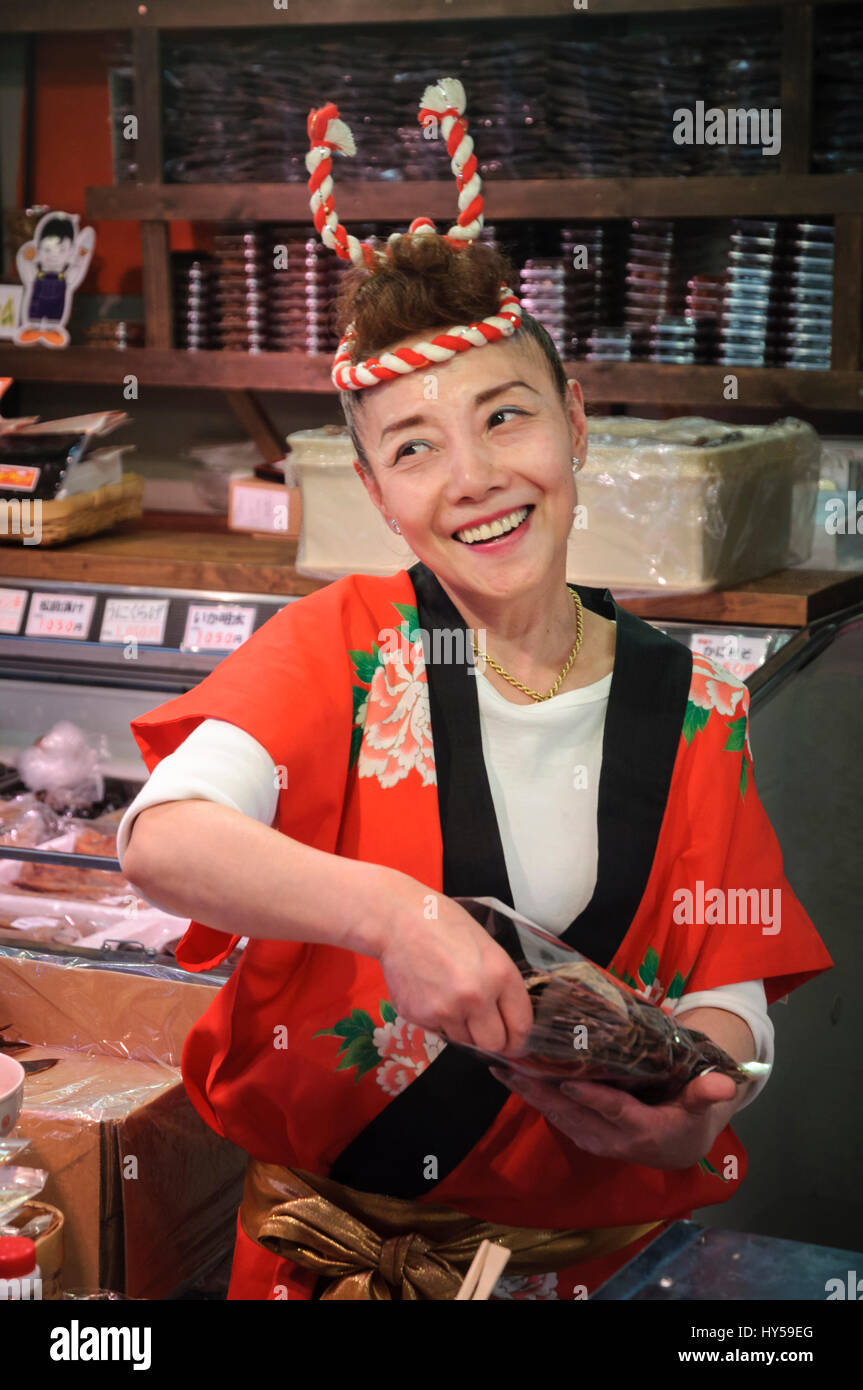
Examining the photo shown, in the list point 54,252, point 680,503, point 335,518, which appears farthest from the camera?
point 54,252

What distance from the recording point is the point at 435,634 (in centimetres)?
144

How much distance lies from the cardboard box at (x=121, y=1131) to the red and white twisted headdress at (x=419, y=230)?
89cm

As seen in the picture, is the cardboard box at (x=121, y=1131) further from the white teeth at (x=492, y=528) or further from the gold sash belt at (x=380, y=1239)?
the white teeth at (x=492, y=528)

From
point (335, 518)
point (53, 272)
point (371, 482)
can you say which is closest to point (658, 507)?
point (335, 518)

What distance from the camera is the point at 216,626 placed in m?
2.56

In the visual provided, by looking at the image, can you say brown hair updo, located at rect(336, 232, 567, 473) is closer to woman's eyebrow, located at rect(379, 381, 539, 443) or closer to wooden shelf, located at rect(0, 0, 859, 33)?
woman's eyebrow, located at rect(379, 381, 539, 443)

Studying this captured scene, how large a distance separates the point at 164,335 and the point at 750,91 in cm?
136

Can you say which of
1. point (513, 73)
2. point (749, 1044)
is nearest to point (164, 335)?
point (513, 73)

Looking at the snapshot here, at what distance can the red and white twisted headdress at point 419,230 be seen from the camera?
1.33m

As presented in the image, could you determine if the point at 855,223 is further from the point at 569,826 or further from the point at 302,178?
the point at 569,826

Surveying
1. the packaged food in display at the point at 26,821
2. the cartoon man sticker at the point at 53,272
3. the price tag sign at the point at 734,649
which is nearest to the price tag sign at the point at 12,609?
the packaged food in display at the point at 26,821

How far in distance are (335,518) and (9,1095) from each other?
139 centimetres

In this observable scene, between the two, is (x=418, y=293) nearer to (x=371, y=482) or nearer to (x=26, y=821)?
(x=371, y=482)

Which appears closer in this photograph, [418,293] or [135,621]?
[418,293]
